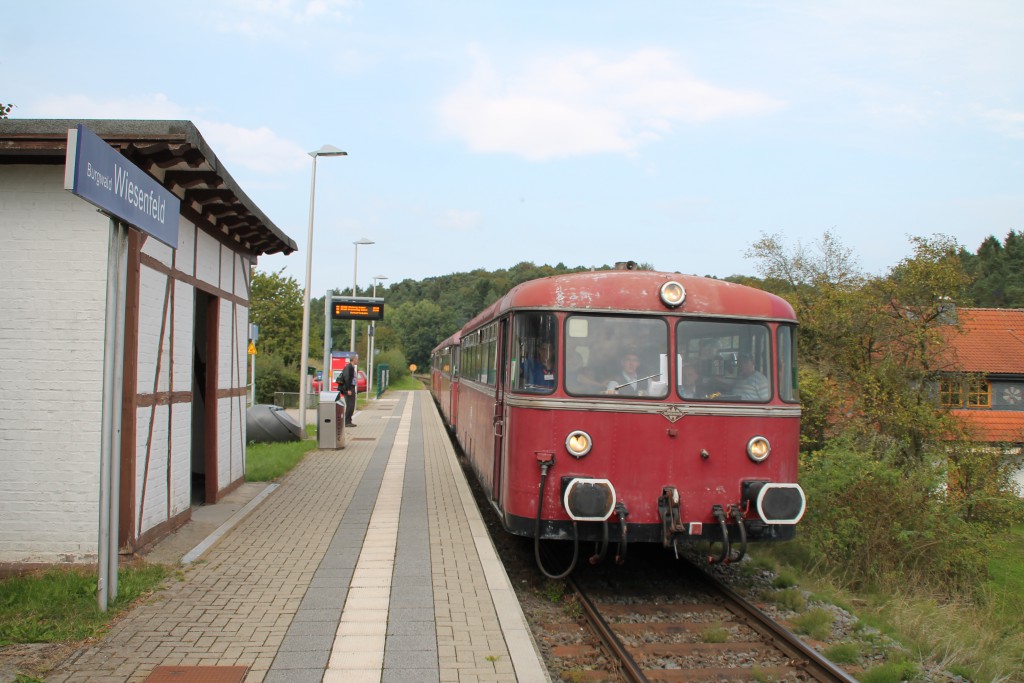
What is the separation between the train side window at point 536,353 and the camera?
7.14 metres

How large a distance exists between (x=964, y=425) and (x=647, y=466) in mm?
10934

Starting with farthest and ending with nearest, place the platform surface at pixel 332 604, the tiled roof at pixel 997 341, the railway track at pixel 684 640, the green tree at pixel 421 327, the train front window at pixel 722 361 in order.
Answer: the green tree at pixel 421 327 → the tiled roof at pixel 997 341 → the train front window at pixel 722 361 → the railway track at pixel 684 640 → the platform surface at pixel 332 604

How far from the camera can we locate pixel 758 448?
7129mm

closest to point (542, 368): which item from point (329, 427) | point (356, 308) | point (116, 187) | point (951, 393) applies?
point (116, 187)

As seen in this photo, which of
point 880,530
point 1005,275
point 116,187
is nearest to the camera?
point 116,187

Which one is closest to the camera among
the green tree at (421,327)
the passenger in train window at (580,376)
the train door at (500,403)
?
the passenger in train window at (580,376)

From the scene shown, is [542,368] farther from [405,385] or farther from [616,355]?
[405,385]

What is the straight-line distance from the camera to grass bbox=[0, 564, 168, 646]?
5.36 metres

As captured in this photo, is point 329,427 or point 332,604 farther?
point 329,427

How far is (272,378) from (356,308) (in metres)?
18.2

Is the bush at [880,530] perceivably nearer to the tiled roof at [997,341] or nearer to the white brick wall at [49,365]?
the white brick wall at [49,365]

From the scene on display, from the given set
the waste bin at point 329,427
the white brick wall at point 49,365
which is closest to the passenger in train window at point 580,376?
the white brick wall at point 49,365

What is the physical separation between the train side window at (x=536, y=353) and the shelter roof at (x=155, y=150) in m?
3.14

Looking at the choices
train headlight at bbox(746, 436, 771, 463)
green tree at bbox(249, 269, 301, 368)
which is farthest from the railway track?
green tree at bbox(249, 269, 301, 368)
